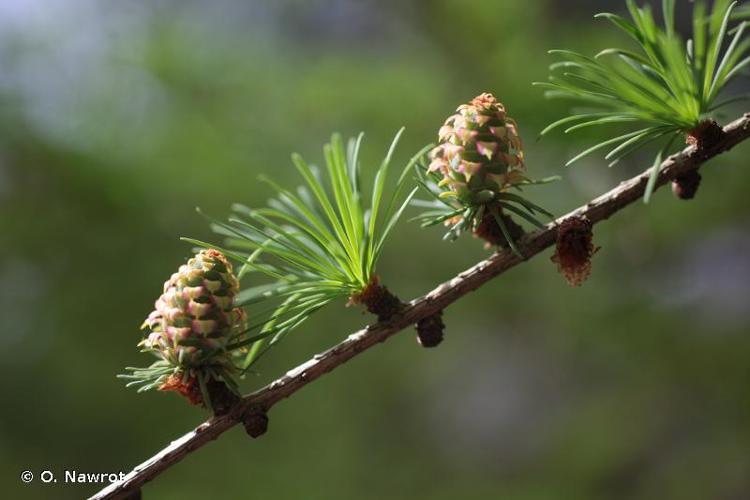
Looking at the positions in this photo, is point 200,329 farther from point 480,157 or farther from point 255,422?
point 480,157

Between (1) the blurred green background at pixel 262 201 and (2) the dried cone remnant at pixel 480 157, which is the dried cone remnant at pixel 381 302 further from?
(1) the blurred green background at pixel 262 201

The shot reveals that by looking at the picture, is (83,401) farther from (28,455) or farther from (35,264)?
(35,264)

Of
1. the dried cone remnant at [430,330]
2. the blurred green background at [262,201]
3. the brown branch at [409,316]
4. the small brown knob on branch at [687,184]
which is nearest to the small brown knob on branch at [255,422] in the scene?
the brown branch at [409,316]

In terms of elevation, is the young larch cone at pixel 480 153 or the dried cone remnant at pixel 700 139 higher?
the young larch cone at pixel 480 153

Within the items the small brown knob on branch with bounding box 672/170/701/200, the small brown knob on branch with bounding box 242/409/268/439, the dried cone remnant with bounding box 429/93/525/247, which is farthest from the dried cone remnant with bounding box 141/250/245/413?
the small brown knob on branch with bounding box 672/170/701/200

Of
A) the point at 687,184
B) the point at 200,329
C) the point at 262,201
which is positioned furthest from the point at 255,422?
the point at 262,201

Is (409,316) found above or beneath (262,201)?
beneath
